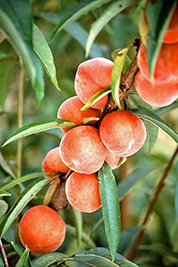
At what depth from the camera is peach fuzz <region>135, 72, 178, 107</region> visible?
520 millimetres

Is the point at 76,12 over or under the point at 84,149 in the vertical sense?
over

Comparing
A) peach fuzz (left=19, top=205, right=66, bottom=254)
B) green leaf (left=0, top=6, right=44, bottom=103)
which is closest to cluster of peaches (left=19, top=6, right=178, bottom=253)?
peach fuzz (left=19, top=205, right=66, bottom=254)

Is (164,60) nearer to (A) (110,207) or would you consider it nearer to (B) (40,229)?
(A) (110,207)

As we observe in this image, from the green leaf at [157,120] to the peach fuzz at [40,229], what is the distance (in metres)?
0.20

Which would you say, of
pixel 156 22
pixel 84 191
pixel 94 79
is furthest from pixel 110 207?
pixel 156 22

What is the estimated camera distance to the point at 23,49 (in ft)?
1.26

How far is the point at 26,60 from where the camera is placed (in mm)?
383

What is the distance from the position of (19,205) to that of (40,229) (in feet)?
0.20

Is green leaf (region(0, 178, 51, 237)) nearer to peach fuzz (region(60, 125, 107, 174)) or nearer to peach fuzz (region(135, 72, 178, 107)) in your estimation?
peach fuzz (region(60, 125, 107, 174))

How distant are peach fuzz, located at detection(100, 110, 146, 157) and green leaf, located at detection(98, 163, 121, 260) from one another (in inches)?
1.8

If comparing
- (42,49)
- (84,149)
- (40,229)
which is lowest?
(40,229)

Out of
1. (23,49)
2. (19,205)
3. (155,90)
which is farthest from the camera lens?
(19,205)

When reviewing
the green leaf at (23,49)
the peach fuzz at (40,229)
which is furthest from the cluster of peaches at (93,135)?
the green leaf at (23,49)

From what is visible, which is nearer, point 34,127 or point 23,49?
point 23,49
